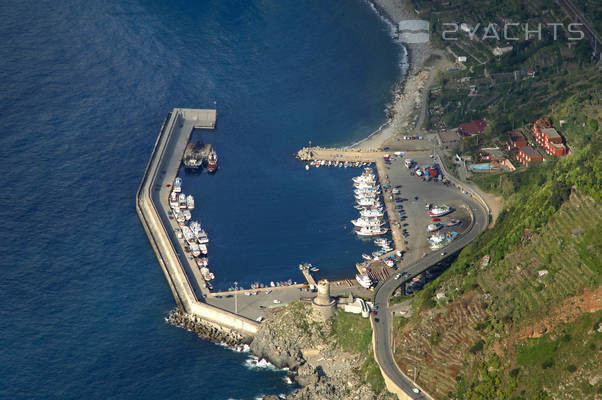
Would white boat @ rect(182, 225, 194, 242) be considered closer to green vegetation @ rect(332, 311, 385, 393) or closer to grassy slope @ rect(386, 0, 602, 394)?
green vegetation @ rect(332, 311, 385, 393)

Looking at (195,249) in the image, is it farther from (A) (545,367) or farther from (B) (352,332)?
(A) (545,367)

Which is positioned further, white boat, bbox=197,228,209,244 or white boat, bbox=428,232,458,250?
white boat, bbox=197,228,209,244

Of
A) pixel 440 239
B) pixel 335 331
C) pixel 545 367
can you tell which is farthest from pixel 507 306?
pixel 440 239

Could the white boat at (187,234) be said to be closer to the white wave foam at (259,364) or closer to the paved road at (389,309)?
the white wave foam at (259,364)

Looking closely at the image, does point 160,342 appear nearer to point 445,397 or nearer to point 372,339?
point 372,339

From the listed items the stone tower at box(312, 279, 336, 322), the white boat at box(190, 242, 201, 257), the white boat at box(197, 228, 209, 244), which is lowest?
the white boat at box(197, 228, 209, 244)

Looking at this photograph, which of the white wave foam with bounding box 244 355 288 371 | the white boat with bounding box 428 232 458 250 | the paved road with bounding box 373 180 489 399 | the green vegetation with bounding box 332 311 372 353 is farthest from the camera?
the white boat with bounding box 428 232 458 250

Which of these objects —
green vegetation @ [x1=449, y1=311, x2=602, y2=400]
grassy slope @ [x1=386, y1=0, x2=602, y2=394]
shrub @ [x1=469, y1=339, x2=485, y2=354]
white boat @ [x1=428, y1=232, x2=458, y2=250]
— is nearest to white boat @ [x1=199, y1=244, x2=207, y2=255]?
white boat @ [x1=428, y1=232, x2=458, y2=250]
